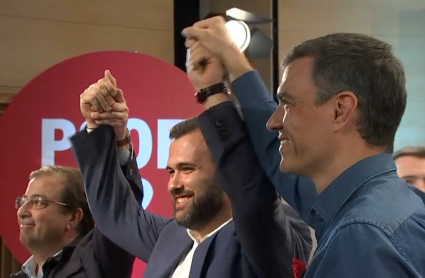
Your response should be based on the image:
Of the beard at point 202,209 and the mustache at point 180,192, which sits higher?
the mustache at point 180,192

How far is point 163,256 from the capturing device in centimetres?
141

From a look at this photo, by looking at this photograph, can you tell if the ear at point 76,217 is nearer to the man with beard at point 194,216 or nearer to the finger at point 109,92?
the man with beard at point 194,216

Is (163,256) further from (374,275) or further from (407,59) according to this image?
(407,59)

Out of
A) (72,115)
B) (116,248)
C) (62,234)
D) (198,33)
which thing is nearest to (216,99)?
(198,33)

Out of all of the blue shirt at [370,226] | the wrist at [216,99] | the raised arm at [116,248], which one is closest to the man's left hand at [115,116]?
the raised arm at [116,248]

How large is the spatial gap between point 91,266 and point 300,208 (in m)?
0.75

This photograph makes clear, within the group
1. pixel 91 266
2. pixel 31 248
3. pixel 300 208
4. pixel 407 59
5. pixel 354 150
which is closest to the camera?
pixel 354 150

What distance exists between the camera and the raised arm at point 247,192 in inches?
42.1

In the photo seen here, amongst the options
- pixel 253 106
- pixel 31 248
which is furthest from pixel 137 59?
pixel 253 106

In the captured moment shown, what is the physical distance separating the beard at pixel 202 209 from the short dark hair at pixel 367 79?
575 millimetres

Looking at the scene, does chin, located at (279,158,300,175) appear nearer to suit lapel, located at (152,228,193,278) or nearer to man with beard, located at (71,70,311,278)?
man with beard, located at (71,70,311,278)

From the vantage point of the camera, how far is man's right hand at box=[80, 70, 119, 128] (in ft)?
4.69

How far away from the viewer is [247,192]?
42.0 inches

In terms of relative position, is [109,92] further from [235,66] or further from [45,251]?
[45,251]
